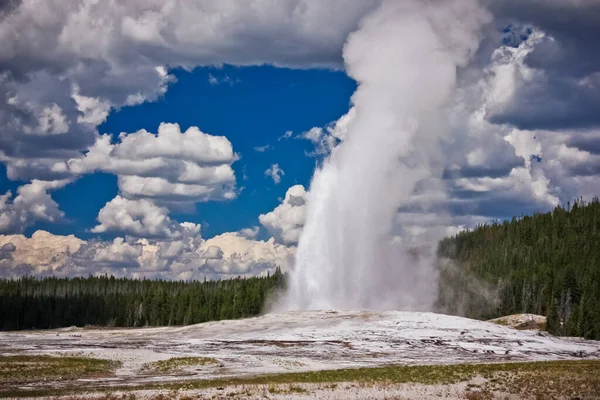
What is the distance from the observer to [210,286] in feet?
592

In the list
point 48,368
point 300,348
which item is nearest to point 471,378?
point 48,368

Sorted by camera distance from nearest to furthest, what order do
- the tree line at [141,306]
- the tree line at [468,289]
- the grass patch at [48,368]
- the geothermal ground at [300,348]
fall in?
the grass patch at [48,368], the geothermal ground at [300,348], the tree line at [468,289], the tree line at [141,306]

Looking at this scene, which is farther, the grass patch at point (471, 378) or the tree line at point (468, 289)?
the tree line at point (468, 289)

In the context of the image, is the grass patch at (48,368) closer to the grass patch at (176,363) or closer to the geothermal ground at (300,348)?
the geothermal ground at (300,348)

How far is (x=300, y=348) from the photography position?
220 feet

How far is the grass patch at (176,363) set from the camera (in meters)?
49.9

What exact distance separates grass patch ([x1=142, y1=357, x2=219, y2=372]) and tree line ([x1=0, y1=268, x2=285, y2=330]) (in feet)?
272

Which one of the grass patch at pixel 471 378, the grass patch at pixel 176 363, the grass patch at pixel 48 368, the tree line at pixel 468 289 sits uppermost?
the tree line at pixel 468 289

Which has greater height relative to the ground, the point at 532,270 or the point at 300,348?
the point at 532,270

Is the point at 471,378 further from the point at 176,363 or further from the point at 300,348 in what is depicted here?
the point at 300,348

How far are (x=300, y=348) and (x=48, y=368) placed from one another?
26.6 meters

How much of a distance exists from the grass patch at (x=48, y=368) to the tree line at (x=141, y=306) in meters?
84.5

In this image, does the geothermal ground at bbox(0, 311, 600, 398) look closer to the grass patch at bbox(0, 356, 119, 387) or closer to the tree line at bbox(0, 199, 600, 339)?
the grass patch at bbox(0, 356, 119, 387)

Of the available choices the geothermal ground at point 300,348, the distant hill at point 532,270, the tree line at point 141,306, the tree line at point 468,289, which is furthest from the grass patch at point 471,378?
the tree line at point 141,306
